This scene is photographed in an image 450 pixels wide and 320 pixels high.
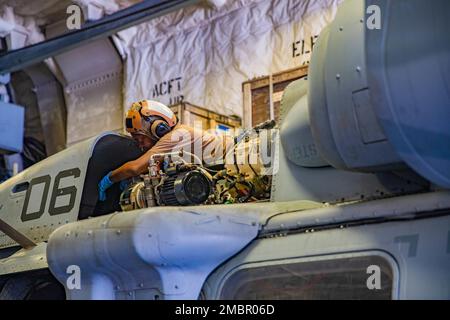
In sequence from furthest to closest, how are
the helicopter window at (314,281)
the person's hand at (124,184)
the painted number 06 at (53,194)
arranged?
the person's hand at (124,184) → the painted number 06 at (53,194) → the helicopter window at (314,281)

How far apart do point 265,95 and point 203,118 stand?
69cm

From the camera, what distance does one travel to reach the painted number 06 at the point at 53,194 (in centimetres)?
389

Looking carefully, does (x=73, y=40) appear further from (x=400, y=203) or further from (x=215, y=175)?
Result: (x=400, y=203)

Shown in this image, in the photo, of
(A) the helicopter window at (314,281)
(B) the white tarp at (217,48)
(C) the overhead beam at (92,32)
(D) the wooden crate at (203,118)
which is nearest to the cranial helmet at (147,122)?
(A) the helicopter window at (314,281)

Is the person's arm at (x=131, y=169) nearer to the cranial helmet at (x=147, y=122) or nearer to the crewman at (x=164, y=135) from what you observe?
the crewman at (x=164, y=135)

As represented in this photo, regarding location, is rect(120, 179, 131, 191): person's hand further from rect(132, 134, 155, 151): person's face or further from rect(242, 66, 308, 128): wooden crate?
rect(242, 66, 308, 128): wooden crate

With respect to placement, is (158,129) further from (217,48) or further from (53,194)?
(217,48)

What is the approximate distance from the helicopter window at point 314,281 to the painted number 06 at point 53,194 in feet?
5.04

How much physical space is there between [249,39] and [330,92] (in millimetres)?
4770

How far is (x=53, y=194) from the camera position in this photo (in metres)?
4.00

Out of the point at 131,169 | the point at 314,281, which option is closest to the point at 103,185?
the point at 131,169

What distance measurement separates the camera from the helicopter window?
7.57 feet
